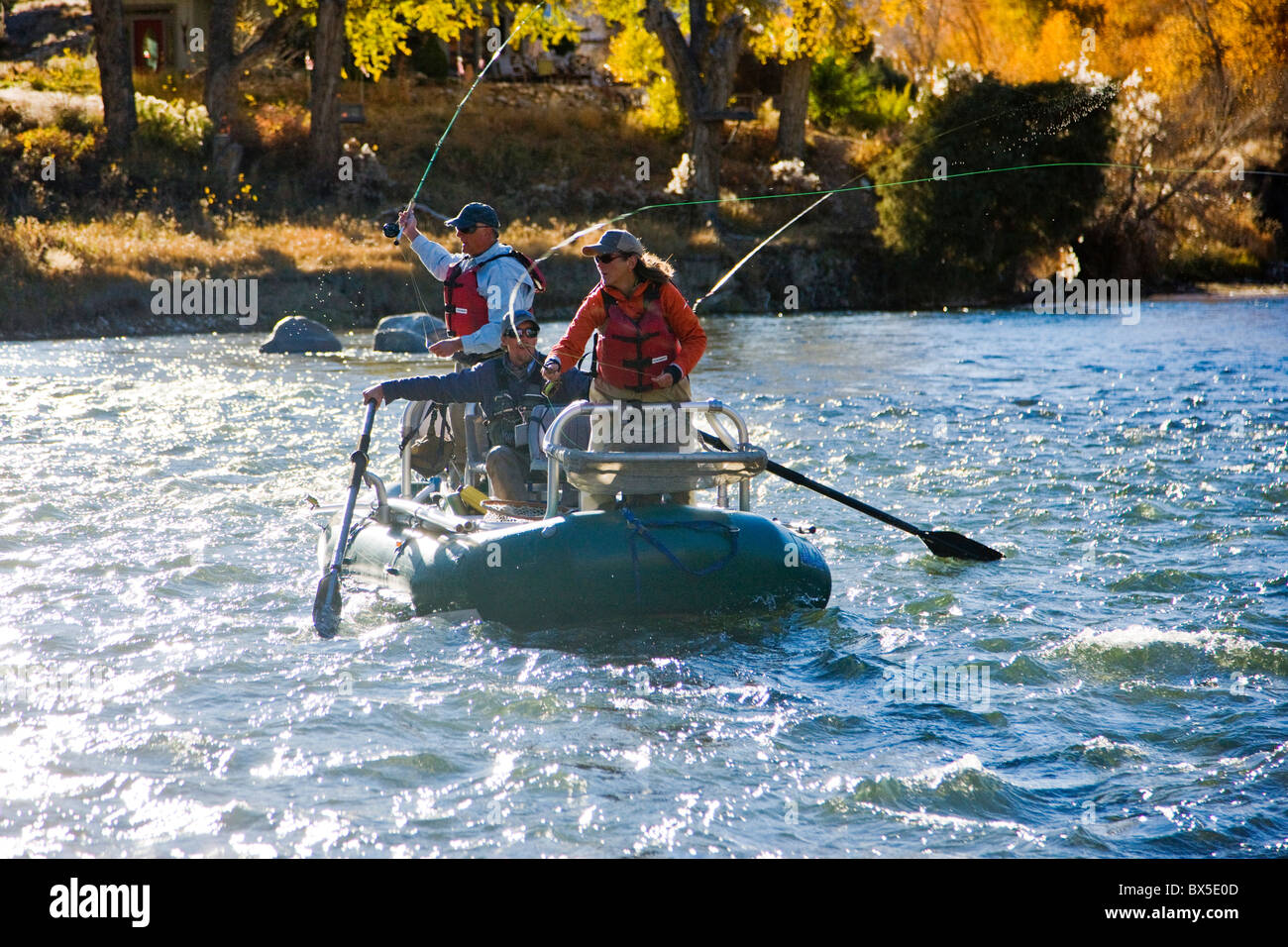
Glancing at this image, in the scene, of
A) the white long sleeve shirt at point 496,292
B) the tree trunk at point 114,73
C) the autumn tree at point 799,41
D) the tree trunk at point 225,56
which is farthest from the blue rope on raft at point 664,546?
the tree trunk at point 225,56

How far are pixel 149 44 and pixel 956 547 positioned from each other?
114ft

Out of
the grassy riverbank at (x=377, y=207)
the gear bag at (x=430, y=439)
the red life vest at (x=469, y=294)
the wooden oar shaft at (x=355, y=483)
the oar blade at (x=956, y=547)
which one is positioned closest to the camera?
the wooden oar shaft at (x=355, y=483)

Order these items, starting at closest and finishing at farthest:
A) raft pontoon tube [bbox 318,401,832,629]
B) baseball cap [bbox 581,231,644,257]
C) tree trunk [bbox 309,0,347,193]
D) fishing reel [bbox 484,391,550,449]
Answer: raft pontoon tube [bbox 318,401,832,629], baseball cap [bbox 581,231,644,257], fishing reel [bbox 484,391,550,449], tree trunk [bbox 309,0,347,193]

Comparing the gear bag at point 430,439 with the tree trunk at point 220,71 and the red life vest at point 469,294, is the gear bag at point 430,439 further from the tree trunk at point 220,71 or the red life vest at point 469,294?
the tree trunk at point 220,71

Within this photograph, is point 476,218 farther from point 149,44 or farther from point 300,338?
point 149,44

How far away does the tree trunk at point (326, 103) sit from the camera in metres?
28.1

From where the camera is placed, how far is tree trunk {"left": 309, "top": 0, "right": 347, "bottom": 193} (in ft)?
92.1

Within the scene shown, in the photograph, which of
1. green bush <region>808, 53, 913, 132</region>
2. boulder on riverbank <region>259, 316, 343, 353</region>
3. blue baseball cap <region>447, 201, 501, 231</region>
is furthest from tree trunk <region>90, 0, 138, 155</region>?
blue baseball cap <region>447, 201, 501, 231</region>

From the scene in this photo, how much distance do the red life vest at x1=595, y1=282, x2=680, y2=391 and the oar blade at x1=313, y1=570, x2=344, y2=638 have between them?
172 centimetres

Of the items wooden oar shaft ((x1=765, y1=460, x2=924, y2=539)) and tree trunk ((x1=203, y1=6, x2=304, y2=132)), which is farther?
tree trunk ((x1=203, y1=6, x2=304, y2=132))

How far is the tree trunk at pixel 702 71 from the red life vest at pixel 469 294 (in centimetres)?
2234

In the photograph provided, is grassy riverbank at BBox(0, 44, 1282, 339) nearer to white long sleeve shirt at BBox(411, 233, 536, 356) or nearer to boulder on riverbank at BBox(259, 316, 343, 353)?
boulder on riverbank at BBox(259, 316, 343, 353)

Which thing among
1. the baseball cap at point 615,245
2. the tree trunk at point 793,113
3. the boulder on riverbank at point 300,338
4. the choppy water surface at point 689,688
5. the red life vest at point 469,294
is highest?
the tree trunk at point 793,113
